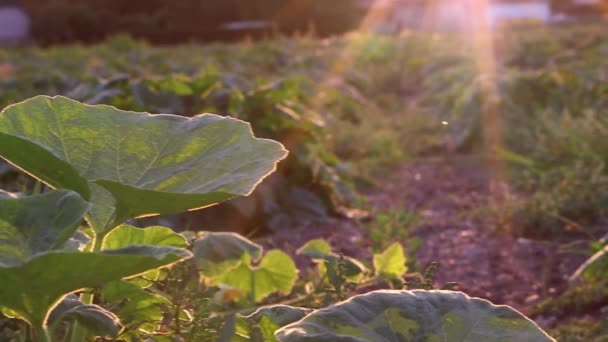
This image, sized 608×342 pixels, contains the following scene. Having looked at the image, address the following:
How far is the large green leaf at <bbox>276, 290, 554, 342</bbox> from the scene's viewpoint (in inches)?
40.1

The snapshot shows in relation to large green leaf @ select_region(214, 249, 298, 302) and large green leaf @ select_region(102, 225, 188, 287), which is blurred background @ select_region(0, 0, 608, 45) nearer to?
large green leaf @ select_region(214, 249, 298, 302)

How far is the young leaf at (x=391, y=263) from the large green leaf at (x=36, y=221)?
46.8 inches

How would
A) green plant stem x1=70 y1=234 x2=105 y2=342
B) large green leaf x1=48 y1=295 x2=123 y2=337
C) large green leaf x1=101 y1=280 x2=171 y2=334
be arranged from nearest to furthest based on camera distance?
large green leaf x1=48 y1=295 x2=123 y2=337 → green plant stem x1=70 y1=234 x2=105 y2=342 → large green leaf x1=101 y1=280 x2=171 y2=334

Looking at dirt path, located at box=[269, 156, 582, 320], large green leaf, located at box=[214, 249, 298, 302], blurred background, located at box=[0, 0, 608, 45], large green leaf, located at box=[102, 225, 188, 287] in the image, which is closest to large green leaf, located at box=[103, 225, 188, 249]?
large green leaf, located at box=[102, 225, 188, 287]

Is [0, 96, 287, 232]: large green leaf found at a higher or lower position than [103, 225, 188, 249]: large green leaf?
higher

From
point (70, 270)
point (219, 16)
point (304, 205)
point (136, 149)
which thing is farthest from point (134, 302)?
point (219, 16)

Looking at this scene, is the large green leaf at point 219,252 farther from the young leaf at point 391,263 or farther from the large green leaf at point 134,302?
the large green leaf at point 134,302

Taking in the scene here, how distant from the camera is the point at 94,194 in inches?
49.1

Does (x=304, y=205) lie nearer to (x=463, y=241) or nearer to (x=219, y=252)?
(x=463, y=241)

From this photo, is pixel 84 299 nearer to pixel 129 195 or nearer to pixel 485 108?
pixel 129 195

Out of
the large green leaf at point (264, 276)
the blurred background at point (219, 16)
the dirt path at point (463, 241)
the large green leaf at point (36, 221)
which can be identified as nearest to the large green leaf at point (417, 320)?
the large green leaf at point (36, 221)

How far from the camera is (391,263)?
2.16 metres

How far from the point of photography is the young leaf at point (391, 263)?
2.14m

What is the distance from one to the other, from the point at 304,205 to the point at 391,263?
2127 millimetres
